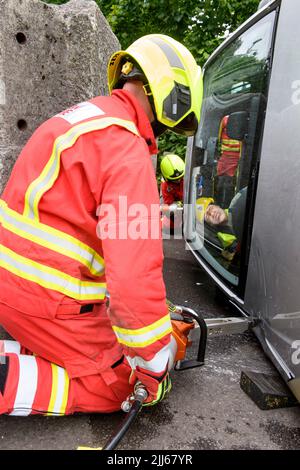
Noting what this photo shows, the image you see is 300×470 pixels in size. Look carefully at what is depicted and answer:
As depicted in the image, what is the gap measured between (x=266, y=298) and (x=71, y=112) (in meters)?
1.39

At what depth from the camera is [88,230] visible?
1.56 meters

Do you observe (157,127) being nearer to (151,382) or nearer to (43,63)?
(151,382)

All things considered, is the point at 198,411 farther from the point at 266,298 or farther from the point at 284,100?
the point at 284,100

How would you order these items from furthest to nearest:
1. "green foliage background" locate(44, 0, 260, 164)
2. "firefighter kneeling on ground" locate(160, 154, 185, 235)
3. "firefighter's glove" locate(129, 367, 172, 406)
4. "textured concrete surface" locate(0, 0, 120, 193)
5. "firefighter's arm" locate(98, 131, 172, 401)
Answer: "green foliage background" locate(44, 0, 260, 164) < "firefighter kneeling on ground" locate(160, 154, 185, 235) < "textured concrete surface" locate(0, 0, 120, 193) < "firefighter's glove" locate(129, 367, 172, 406) < "firefighter's arm" locate(98, 131, 172, 401)

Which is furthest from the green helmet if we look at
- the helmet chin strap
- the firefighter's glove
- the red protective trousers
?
the firefighter's glove

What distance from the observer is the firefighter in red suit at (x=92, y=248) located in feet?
4.55

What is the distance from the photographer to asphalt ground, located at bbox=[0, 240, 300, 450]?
1619 millimetres

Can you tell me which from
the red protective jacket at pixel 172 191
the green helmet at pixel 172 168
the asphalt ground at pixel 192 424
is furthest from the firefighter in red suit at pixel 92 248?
the red protective jacket at pixel 172 191

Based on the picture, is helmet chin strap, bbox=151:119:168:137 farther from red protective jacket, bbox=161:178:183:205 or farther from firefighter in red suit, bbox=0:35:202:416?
red protective jacket, bbox=161:178:183:205

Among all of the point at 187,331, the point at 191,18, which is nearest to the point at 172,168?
the point at 191,18

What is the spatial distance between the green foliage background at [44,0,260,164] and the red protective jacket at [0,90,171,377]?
568 cm

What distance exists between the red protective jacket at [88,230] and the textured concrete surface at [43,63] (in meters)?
0.94

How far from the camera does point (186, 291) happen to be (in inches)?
135

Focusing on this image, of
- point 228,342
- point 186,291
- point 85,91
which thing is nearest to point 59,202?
point 85,91
